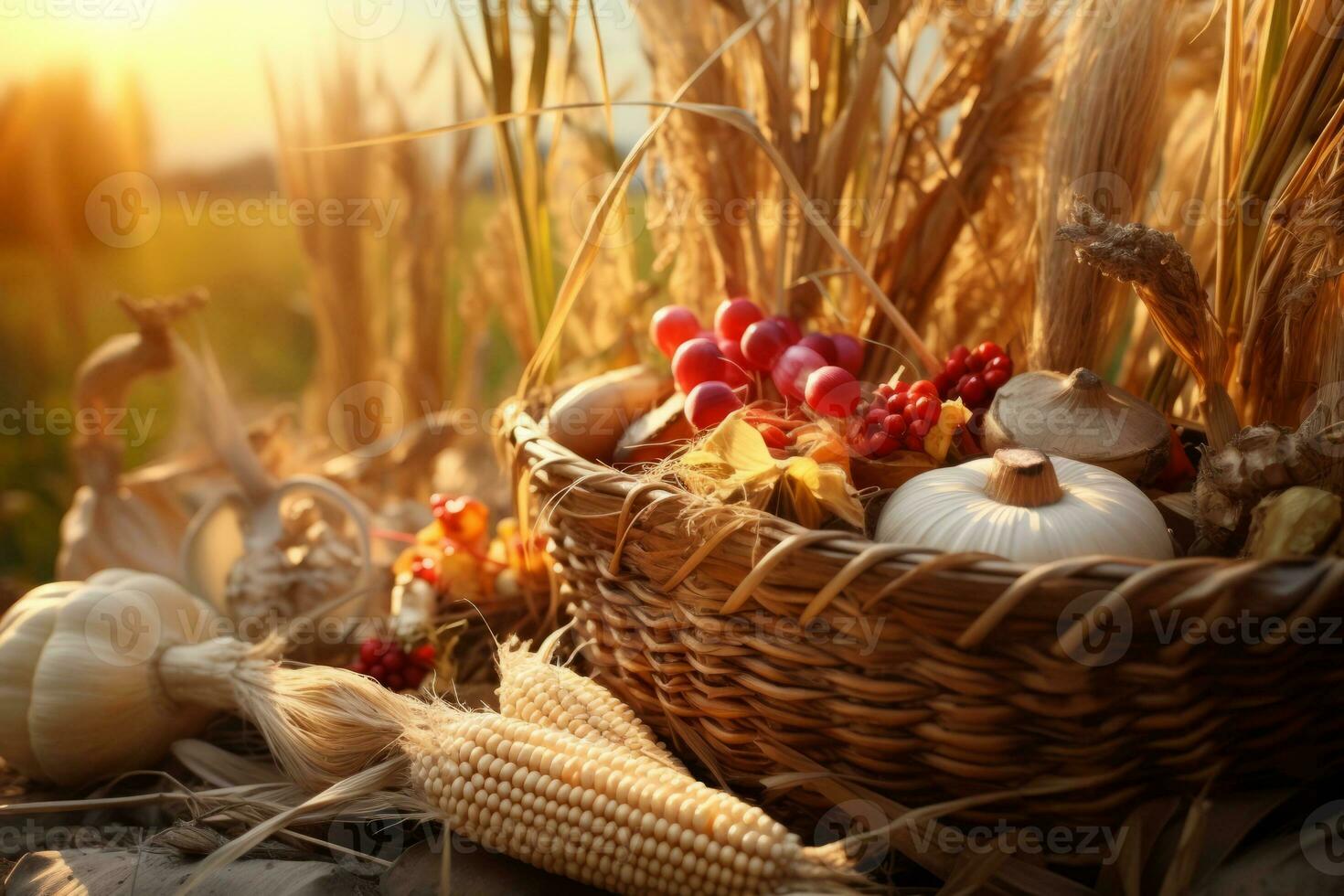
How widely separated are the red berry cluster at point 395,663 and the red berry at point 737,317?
0.57 meters

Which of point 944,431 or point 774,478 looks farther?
point 944,431

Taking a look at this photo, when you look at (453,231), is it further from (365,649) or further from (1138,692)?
(1138,692)

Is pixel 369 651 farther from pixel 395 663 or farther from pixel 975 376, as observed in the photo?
pixel 975 376

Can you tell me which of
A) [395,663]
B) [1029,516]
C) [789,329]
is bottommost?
[395,663]

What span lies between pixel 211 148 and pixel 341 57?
63 centimetres

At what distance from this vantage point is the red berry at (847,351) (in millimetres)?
1199

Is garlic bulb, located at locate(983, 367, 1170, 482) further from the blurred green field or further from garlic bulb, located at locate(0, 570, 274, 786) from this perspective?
the blurred green field

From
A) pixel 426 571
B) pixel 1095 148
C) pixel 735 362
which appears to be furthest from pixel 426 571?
pixel 1095 148

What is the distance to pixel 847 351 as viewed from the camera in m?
1.21

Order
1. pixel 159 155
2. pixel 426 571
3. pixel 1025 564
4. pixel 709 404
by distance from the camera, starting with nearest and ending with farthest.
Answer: pixel 1025 564 → pixel 709 404 → pixel 426 571 → pixel 159 155

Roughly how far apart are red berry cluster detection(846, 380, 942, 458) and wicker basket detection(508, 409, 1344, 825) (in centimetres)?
24

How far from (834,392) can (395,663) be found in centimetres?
67

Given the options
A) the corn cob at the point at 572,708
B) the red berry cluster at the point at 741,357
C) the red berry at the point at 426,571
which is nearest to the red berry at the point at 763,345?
the red berry cluster at the point at 741,357

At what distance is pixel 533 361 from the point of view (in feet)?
4.05
